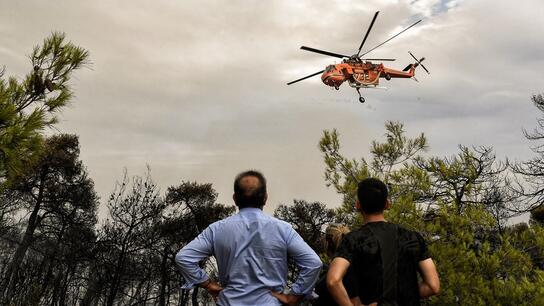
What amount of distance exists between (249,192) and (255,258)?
1.38 ft

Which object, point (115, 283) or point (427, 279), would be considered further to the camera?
point (115, 283)

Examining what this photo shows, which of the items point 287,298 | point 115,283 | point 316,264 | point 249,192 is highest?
point 249,192

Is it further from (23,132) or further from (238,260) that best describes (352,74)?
(238,260)


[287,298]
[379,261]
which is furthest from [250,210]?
[379,261]

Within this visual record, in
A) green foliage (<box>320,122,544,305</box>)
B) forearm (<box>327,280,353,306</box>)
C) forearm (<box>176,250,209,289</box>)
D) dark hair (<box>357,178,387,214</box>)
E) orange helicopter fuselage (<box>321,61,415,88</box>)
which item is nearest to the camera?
forearm (<box>327,280,353,306</box>)

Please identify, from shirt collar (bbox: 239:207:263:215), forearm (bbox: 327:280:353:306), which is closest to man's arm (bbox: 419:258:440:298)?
forearm (bbox: 327:280:353:306)

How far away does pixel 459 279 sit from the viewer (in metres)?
6.98

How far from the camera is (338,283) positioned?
2.80 metres

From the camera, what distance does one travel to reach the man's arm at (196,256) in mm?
3135

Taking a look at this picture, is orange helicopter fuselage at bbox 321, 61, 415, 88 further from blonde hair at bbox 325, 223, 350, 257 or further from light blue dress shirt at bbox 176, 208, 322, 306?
light blue dress shirt at bbox 176, 208, 322, 306

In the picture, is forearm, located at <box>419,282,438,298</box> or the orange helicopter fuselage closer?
forearm, located at <box>419,282,438,298</box>

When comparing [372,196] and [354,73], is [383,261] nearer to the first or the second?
[372,196]

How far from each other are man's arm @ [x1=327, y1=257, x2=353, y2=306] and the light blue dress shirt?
0.20m

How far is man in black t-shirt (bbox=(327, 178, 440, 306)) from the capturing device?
2.89 m
